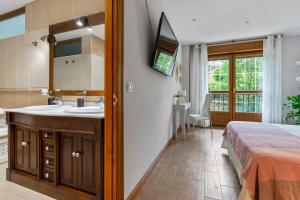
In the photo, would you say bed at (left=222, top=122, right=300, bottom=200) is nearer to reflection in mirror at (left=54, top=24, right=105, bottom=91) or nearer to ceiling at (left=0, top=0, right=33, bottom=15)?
reflection in mirror at (left=54, top=24, right=105, bottom=91)

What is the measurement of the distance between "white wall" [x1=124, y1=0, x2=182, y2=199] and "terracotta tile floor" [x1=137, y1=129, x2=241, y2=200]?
0.72 ft

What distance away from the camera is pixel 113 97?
53.7 inches

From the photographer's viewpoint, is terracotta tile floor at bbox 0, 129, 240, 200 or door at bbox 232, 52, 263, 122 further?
door at bbox 232, 52, 263, 122

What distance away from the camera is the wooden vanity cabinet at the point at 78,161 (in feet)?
4.94

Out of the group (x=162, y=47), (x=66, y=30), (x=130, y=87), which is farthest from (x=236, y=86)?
(x=66, y=30)

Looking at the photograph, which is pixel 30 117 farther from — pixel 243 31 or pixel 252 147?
pixel 243 31

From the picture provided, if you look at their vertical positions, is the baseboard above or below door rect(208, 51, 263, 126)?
below

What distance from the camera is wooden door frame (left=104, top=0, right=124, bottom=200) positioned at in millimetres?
1355

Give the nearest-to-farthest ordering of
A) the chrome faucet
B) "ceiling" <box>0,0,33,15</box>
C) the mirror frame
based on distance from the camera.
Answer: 1. the mirror frame
2. the chrome faucet
3. "ceiling" <box>0,0,33,15</box>

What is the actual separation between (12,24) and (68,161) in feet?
9.98

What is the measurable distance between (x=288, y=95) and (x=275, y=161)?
4.19 m

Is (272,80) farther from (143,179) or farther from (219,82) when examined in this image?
(143,179)

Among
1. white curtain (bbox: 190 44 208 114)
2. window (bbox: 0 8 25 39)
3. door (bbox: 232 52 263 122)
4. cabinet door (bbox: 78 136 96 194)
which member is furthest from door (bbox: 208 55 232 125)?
window (bbox: 0 8 25 39)

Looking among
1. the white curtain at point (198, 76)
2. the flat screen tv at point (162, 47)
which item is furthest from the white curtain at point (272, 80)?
the flat screen tv at point (162, 47)
